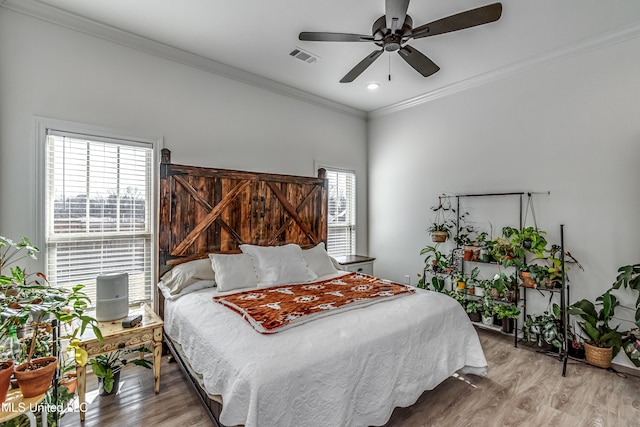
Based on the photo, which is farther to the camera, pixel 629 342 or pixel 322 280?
pixel 322 280

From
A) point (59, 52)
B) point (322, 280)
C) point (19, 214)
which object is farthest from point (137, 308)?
point (59, 52)

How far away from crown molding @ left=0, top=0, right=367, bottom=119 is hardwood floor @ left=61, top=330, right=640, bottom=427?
317 cm

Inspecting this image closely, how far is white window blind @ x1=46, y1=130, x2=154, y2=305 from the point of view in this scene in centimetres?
261

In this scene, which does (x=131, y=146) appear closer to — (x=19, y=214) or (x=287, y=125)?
(x=19, y=214)

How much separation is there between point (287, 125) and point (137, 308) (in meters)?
2.88

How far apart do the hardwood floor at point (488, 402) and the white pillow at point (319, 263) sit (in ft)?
5.23

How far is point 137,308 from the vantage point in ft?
9.16

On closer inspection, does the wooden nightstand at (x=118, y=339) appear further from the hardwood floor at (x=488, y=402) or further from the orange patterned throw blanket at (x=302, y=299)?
the orange patterned throw blanket at (x=302, y=299)

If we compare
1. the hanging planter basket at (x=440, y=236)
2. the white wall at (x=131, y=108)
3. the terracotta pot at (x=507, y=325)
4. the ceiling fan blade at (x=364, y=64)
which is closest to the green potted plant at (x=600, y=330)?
the terracotta pot at (x=507, y=325)

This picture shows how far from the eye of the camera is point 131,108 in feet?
9.71

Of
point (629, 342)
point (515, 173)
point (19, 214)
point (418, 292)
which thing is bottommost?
point (629, 342)

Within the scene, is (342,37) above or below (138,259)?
above

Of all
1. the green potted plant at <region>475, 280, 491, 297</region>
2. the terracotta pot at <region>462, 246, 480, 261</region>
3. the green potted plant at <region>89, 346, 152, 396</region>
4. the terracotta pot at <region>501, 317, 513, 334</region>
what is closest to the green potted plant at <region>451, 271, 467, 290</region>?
the green potted plant at <region>475, 280, 491, 297</region>

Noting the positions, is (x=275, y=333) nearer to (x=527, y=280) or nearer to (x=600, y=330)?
(x=527, y=280)
